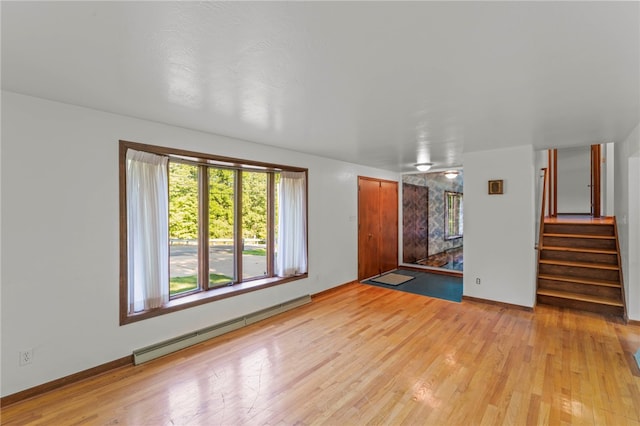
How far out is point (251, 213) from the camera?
4.18 m


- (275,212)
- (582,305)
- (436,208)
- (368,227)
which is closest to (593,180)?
(436,208)

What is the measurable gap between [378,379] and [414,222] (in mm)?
5434

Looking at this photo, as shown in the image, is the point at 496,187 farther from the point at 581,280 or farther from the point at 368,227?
the point at 368,227

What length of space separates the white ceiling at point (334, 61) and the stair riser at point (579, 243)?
7.92 ft

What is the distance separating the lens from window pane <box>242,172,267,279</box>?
4.10m

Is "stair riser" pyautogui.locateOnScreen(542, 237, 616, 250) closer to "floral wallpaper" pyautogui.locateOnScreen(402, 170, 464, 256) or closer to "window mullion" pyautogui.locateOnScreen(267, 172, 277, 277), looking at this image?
"floral wallpaper" pyautogui.locateOnScreen(402, 170, 464, 256)

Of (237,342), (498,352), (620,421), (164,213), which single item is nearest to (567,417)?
(620,421)

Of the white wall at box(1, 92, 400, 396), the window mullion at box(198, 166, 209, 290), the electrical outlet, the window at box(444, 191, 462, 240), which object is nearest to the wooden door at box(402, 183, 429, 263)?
the window at box(444, 191, 462, 240)

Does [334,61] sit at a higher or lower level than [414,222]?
higher

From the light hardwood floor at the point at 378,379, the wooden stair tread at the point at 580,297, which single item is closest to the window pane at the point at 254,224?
the light hardwood floor at the point at 378,379

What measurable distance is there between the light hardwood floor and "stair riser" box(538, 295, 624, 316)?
305 millimetres

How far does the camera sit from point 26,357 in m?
2.26

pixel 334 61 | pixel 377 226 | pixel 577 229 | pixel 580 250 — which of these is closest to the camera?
pixel 334 61

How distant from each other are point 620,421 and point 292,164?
4.15m
